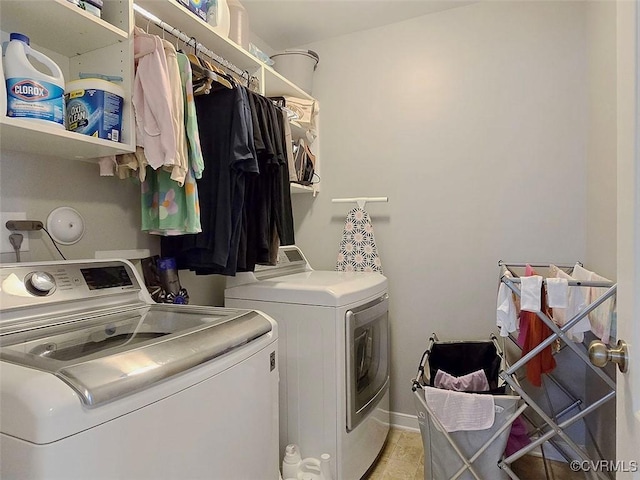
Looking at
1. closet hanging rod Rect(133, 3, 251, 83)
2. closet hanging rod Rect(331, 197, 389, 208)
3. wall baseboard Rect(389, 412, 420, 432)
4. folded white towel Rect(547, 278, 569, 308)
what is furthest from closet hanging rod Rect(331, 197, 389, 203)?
wall baseboard Rect(389, 412, 420, 432)

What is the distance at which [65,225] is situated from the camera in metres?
1.33

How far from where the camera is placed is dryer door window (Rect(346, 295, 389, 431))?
1.65 m

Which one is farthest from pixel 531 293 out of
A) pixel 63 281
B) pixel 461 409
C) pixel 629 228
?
pixel 63 281

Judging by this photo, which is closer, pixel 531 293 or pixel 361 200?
pixel 531 293

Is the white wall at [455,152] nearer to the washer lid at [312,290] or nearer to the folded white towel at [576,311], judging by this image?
the washer lid at [312,290]

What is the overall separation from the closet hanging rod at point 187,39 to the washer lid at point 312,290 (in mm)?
1027

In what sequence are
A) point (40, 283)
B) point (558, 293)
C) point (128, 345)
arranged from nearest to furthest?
1. point (128, 345)
2. point (40, 283)
3. point (558, 293)

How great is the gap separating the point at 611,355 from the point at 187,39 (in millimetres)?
1704

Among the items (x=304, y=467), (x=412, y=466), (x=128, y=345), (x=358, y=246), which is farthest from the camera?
(x=358, y=246)

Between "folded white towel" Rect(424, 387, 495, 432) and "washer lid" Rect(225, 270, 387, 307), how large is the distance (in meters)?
0.49

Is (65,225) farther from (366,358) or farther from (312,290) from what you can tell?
(366,358)

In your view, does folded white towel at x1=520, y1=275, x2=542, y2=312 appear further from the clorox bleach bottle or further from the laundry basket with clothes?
the clorox bleach bottle

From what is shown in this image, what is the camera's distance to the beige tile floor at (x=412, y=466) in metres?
1.86

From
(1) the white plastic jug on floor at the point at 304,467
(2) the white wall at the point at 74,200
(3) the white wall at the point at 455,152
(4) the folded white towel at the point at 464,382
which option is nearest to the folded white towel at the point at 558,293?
(4) the folded white towel at the point at 464,382
